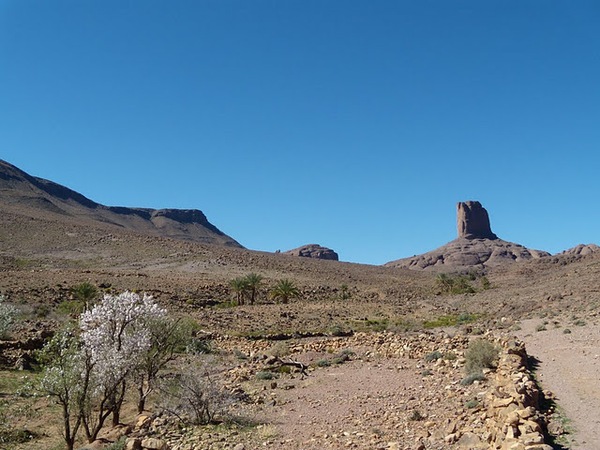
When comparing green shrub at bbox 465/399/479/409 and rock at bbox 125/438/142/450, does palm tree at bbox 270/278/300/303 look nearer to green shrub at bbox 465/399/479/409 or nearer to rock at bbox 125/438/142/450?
green shrub at bbox 465/399/479/409

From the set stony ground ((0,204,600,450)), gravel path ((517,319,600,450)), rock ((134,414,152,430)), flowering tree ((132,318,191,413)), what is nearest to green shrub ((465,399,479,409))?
stony ground ((0,204,600,450))

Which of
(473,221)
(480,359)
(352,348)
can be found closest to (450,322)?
(352,348)

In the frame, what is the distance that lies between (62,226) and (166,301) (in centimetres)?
6584

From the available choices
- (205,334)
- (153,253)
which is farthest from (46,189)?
(205,334)

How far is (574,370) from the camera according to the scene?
17.5 m

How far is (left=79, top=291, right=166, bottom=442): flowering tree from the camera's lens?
13.6m

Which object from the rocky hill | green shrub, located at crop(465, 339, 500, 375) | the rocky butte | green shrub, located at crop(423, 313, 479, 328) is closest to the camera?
green shrub, located at crop(465, 339, 500, 375)

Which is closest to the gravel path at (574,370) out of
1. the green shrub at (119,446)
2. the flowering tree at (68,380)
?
the green shrub at (119,446)

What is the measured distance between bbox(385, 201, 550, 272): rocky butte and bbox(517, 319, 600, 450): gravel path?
131 m

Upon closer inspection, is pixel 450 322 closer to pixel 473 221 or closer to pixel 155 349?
pixel 155 349

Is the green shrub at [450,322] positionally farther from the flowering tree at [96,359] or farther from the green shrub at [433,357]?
the flowering tree at [96,359]

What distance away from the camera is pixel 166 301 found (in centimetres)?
5003

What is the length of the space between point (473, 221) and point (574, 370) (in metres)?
187

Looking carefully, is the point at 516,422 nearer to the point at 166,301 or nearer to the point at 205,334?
the point at 205,334
